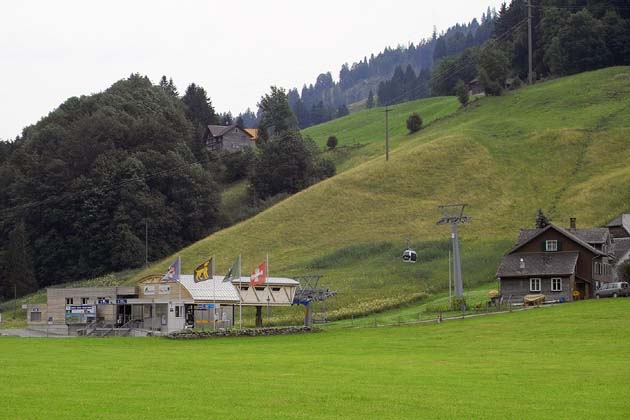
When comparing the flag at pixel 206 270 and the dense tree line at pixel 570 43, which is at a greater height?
the dense tree line at pixel 570 43

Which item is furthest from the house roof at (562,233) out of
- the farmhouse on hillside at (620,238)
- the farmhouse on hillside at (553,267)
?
the farmhouse on hillside at (620,238)

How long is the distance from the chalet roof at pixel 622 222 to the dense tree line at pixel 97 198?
52620 millimetres

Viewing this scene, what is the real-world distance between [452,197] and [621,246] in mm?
30117

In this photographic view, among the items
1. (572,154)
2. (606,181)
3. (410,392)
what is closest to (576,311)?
(410,392)

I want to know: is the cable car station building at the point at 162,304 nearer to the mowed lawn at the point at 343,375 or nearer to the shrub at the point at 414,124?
the mowed lawn at the point at 343,375

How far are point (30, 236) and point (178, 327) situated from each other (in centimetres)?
5564

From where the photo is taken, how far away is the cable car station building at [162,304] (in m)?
73.8

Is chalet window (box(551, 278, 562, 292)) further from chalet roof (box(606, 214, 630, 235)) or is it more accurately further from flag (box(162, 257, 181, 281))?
flag (box(162, 257, 181, 281))

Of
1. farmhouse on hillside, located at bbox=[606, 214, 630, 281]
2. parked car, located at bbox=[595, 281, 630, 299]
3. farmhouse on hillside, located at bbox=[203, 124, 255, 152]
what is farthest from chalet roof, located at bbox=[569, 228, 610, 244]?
farmhouse on hillside, located at bbox=[203, 124, 255, 152]

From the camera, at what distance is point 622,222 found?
9388 centimetres

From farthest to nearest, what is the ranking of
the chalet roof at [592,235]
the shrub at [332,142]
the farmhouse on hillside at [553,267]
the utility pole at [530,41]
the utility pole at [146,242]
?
the shrub at [332,142] → the utility pole at [530,41] → the utility pole at [146,242] → the chalet roof at [592,235] → the farmhouse on hillside at [553,267]

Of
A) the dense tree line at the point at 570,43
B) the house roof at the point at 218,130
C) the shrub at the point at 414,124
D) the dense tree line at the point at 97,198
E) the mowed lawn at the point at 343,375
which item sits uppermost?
the dense tree line at the point at 570,43

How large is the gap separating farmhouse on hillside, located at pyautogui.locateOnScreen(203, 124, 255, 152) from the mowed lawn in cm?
11878

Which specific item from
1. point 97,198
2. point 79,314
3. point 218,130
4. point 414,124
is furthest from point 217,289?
point 218,130
